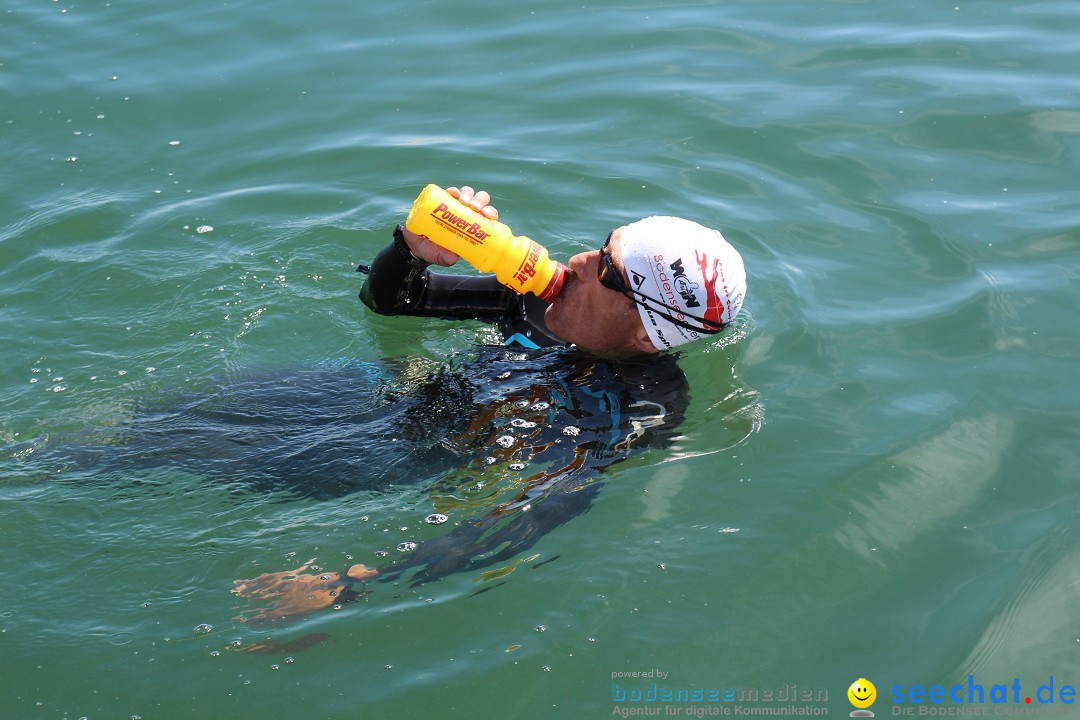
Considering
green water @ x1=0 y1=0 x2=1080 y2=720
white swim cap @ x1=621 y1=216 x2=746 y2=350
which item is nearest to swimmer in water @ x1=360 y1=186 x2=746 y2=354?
white swim cap @ x1=621 y1=216 x2=746 y2=350

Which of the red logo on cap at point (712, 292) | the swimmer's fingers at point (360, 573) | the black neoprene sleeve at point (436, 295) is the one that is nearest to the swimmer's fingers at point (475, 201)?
the black neoprene sleeve at point (436, 295)

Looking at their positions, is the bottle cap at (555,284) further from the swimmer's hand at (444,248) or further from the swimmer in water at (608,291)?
the swimmer's hand at (444,248)

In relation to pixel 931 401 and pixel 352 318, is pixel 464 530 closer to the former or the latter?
pixel 352 318

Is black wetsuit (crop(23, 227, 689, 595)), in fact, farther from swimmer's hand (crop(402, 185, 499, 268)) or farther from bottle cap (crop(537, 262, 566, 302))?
bottle cap (crop(537, 262, 566, 302))

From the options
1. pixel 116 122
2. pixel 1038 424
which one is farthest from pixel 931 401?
pixel 116 122

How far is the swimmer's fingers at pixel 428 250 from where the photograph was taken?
16.0 feet

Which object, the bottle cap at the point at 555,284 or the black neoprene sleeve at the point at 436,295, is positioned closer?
the bottle cap at the point at 555,284

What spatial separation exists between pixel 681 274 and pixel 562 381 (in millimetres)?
782

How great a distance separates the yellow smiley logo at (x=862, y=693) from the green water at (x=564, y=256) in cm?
4

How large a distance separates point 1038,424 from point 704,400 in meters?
1.75

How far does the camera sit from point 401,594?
448cm

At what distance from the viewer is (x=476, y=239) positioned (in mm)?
4656

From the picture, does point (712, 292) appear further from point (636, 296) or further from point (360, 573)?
point (360, 573)

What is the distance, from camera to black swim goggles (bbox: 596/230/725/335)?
476cm
